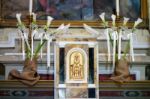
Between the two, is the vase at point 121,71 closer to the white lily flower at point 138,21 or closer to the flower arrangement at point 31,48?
the white lily flower at point 138,21

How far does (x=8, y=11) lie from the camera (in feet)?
20.9

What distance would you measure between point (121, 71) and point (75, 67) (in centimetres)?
65

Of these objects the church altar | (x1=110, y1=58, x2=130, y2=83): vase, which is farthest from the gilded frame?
the church altar

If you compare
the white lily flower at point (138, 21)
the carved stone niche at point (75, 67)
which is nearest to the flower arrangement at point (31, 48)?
the carved stone niche at point (75, 67)

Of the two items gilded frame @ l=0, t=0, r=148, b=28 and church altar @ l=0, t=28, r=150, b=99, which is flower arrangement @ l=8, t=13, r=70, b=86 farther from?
gilded frame @ l=0, t=0, r=148, b=28

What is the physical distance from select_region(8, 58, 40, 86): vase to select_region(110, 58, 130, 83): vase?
2.93 feet

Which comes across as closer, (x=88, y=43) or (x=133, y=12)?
(x=88, y=43)

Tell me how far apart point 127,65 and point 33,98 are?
1185mm

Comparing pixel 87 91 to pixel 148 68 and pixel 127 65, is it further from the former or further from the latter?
pixel 148 68

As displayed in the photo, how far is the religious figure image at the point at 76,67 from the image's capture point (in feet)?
16.7

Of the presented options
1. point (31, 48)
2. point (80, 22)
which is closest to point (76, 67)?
point (31, 48)

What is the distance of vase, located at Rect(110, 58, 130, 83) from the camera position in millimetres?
5372

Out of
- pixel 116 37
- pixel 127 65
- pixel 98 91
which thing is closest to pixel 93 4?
pixel 116 37

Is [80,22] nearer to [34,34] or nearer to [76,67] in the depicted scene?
[34,34]
